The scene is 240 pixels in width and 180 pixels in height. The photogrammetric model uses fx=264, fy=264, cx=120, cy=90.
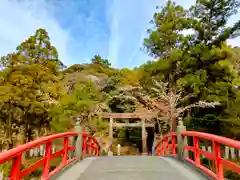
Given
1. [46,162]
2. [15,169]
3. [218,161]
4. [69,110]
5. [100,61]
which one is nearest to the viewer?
[15,169]

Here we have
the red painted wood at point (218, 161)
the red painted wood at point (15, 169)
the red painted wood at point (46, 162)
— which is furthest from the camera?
the red painted wood at point (46, 162)

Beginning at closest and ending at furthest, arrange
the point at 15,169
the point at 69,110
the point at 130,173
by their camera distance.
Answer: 1. the point at 15,169
2. the point at 130,173
3. the point at 69,110

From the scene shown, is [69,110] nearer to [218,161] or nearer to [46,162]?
[46,162]

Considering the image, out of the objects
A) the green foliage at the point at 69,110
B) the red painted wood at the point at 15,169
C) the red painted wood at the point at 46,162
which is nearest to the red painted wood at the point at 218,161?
the red painted wood at the point at 46,162

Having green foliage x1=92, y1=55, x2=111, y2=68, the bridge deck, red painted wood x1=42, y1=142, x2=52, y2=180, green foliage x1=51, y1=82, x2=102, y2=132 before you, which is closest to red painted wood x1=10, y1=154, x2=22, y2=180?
red painted wood x1=42, y1=142, x2=52, y2=180

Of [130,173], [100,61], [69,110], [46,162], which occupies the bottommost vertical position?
[130,173]

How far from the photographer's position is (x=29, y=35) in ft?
65.2

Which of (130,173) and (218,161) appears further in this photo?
(130,173)

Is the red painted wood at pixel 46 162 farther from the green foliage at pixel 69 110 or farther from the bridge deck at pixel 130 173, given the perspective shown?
the green foliage at pixel 69 110

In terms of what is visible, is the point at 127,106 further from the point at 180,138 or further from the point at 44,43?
the point at 180,138

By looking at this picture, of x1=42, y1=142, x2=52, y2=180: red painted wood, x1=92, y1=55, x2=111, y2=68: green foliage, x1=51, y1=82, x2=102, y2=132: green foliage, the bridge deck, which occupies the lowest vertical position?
the bridge deck

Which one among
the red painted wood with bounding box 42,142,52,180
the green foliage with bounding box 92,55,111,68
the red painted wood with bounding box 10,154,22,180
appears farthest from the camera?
the green foliage with bounding box 92,55,111,68

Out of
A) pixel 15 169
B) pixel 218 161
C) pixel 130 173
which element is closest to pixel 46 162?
pixel 15 169

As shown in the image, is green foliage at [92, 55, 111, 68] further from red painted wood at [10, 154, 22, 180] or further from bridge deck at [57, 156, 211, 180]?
red painted wood at [10, 154, 22, 180]
